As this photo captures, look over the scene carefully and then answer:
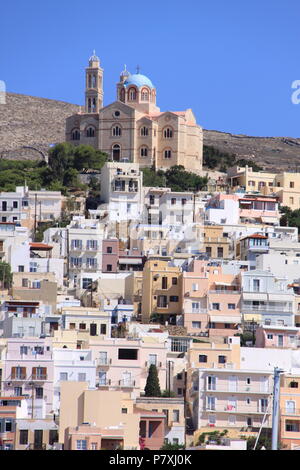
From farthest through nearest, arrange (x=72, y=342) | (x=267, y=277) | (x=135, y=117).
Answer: (x=135, y=117), (x=267, y=277), (x=72, y=342)

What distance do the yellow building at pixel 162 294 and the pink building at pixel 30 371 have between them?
11.1 meters

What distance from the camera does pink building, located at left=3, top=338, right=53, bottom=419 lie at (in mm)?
47031

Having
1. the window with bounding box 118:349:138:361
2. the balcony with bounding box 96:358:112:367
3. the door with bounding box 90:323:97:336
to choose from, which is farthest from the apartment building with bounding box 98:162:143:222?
the balcony with bounding box 96:358:112:367

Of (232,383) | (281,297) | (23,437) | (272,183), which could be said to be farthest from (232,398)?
(272,183)

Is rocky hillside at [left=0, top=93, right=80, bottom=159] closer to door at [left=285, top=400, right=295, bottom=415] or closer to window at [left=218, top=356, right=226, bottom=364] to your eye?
window at [left=218, top=356, right=226, bottom=364]

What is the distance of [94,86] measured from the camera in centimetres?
9006

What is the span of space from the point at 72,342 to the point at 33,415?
681 cm

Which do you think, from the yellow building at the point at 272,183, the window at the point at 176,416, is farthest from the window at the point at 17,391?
the yellow building at the point at 272,183

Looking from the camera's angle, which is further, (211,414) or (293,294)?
(293,294)

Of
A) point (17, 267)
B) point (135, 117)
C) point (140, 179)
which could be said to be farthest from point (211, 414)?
point (135, 117)

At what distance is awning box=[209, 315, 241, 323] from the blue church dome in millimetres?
35115
